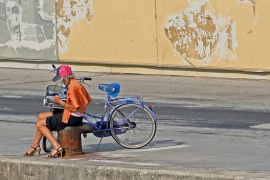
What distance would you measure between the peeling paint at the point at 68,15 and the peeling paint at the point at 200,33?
243cm

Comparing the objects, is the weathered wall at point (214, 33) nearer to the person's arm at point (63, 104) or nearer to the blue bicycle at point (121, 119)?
the blue bicycle at point (121, 119)

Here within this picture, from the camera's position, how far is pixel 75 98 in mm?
10766

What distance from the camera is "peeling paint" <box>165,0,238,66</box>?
826 inches

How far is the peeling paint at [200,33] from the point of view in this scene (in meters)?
21.0

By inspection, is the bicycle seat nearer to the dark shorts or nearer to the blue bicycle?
the blue bicycle

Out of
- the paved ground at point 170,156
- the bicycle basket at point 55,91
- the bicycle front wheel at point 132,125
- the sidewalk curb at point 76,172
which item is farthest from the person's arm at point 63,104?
the sidewalk curb at point 76,172

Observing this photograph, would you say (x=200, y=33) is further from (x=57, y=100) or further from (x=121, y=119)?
(x=57, y=100)

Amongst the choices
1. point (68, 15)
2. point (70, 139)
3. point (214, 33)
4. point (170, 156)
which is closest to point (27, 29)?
point (68, 15)

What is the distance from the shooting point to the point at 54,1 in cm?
2339

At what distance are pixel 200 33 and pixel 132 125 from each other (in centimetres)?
1031

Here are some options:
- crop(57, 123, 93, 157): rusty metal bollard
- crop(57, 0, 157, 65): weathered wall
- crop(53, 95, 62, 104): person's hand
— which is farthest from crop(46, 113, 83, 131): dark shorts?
crop(57, 0, 157, 65): weathered wall

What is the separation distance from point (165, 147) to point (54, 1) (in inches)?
489

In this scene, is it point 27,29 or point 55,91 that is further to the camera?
point 27,29

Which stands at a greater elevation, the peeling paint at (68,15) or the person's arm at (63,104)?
the peeling paint at (68,15)
